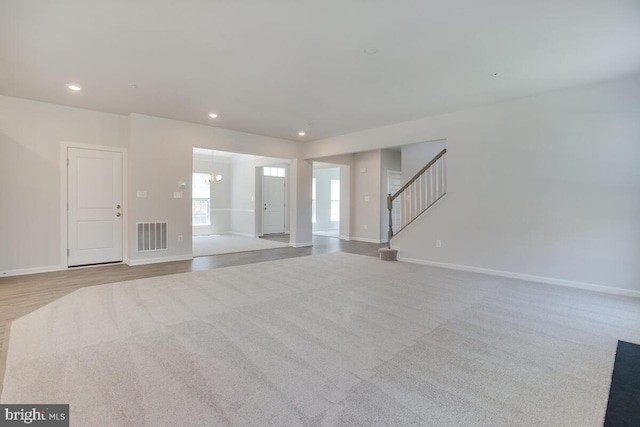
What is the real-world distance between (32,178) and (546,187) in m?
7.90

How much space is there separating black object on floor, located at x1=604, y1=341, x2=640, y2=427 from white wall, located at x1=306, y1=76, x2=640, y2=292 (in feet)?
6.85

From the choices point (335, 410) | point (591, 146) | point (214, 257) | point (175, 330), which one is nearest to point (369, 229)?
point (214, 257)

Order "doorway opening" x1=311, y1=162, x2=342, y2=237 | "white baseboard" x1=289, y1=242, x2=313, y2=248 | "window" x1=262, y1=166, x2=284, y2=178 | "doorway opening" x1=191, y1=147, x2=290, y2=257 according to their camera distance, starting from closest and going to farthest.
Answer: "white baseboard" x1=289, y1=242, x2=313, y2=248
"doorway opening" x1=191, y1=147, x2=290, y2=257
"window" x1=262, y1=166, x2=284, y2=178
"doorway opening" x1=311, y1=162, x2=342, y2=237

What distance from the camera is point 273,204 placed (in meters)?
10.5

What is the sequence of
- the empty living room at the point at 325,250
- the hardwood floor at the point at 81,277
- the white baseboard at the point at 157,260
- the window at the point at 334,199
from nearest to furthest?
the empty living room at the point at 325,250, the hardwood floor at the point at 81,277, the white baseboard at the point at 157,260, the window at the point at 334,199

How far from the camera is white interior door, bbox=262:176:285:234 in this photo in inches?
400

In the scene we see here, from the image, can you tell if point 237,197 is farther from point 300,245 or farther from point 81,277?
point 81,277

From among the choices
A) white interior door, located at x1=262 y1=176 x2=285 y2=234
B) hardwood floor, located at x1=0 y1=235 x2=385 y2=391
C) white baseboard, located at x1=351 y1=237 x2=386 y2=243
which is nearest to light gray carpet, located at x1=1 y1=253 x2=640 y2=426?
hardwood floor, located at x1=0 y1=235 x2=385 y2=391

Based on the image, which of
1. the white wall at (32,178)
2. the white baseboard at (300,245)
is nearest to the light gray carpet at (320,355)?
the white wall at (32,178)

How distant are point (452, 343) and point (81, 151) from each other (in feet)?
20.6

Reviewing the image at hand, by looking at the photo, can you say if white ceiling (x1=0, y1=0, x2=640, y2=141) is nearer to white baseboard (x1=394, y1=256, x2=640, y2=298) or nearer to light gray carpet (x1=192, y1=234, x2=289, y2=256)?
white baseboard (x1=394, y1=256, x2=640, y2=298)

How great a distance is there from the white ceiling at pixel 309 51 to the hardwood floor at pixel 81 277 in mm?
2717

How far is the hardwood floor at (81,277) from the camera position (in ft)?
10.6

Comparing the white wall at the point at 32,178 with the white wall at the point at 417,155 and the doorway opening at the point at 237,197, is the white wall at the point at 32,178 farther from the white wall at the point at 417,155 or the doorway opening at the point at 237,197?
the white wall at the point at 417,155
